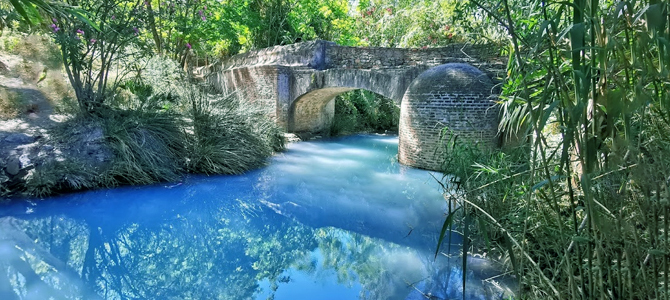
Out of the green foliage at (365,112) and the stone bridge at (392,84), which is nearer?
the stone bridge at (392,84)

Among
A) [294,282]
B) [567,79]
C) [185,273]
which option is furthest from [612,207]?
[185,273]

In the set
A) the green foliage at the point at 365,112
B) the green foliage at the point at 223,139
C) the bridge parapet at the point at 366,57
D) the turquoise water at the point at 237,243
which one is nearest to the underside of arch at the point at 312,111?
the bridge parapet at the point at 366,57

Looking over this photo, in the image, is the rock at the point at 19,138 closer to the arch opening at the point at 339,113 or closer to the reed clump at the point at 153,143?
the reed clump at the point at 153,143

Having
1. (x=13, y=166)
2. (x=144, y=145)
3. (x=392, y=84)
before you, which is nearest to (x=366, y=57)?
(x=392, y=84)

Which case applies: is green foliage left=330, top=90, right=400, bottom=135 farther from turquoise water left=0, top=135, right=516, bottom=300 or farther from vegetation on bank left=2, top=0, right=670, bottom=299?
turquoise water left=0, top=135, right=516, bottom=300

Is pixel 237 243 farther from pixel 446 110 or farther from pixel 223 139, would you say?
pixel 446 110

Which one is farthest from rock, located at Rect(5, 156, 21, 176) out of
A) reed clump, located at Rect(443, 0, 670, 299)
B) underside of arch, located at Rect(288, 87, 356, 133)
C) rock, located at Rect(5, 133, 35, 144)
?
underside of arch, located at Rect(288, 87, 356, 133)

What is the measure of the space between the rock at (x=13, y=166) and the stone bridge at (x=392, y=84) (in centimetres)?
412

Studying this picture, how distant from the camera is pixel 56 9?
152 centimetres

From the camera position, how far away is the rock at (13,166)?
5184 mm

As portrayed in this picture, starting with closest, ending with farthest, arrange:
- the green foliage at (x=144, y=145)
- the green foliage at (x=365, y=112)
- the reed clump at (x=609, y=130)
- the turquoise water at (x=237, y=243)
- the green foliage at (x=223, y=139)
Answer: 1. the reed clump at (x=609, y=130)
2. the turquoise water at (x=237, y=243)
3. the green foliage at (x=144, y=145)
4. the green foliage at (x=223, y=139)
5. the green foliage at (x=365, y=112)

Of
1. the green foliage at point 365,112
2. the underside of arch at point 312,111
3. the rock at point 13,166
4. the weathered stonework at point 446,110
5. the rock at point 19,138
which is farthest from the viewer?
the green foliage at point 365,112

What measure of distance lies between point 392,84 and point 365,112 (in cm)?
688

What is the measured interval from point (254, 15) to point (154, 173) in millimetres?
8817
